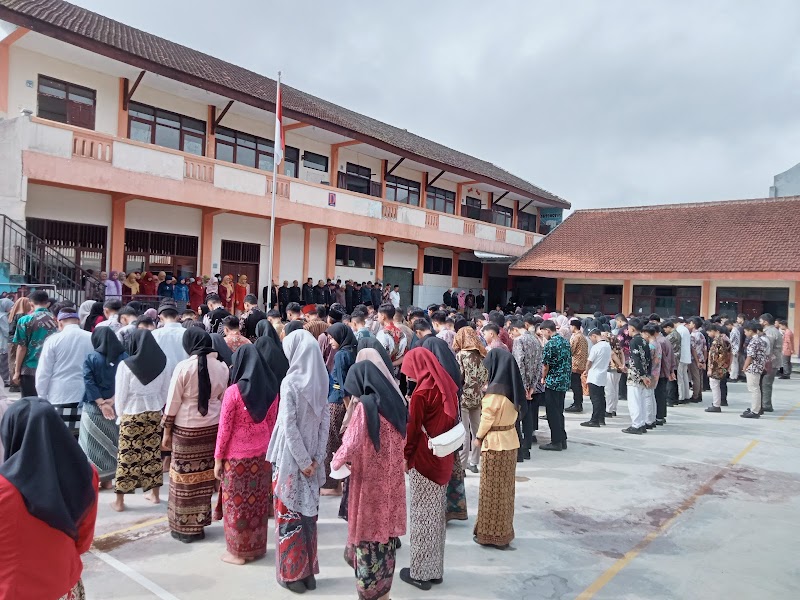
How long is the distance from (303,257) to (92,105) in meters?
7.46

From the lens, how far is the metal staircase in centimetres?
1045

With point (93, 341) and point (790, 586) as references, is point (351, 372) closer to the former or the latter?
point (93, 341)

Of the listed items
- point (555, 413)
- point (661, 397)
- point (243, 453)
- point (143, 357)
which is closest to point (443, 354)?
point (243, 453)

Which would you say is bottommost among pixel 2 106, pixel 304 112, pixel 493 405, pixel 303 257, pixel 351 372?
pixel 493 405

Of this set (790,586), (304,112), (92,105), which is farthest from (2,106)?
(790,586)

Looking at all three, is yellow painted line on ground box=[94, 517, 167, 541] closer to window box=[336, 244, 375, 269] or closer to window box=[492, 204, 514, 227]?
window box=[336, 244, 375, 269]

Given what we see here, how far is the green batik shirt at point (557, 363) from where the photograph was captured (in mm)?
7445

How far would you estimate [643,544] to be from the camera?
4656 mm

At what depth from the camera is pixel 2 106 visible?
11383mm

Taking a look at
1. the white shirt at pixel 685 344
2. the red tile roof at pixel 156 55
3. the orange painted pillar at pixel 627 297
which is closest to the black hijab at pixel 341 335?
the white shirt at pixel 685 344

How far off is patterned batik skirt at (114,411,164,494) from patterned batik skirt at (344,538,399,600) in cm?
248

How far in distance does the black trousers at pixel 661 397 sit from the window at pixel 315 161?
12.9 m

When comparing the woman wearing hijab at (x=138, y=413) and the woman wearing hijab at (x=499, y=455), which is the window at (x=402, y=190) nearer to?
the woman wearing hijab at (x=138, y=413)

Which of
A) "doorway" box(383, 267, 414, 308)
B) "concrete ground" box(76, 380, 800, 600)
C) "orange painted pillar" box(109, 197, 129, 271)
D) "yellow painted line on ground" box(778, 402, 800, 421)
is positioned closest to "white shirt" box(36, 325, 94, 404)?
"concrete ground" box(76, 380, 800, 600)
